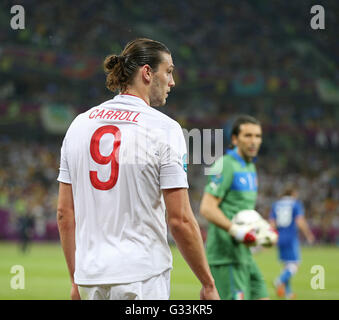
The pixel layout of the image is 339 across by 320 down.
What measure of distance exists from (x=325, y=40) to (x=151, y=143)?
28292mm

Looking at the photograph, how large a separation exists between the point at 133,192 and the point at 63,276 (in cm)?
1089

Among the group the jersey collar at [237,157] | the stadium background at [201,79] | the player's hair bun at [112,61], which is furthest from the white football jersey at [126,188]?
the stadium background at [201,79]

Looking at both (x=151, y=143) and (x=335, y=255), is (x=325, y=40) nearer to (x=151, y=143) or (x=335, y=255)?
(x=335, y=255)

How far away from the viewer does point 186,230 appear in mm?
2719

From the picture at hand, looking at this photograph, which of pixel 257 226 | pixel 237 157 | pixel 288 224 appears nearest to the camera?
pixel 257 226

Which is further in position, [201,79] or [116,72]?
[201,79]

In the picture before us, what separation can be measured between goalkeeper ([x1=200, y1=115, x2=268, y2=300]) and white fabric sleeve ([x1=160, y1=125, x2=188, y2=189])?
2682 millimetres

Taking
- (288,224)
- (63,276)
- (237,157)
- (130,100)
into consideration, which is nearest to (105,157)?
(130,100)

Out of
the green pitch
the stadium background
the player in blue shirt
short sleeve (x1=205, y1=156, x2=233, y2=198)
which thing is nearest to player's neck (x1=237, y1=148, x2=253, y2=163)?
short sleeve (x1=205, y1=156, x2=233, y2=198)

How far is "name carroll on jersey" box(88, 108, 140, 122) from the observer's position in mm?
2816

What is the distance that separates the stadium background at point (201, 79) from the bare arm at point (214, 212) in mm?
21787

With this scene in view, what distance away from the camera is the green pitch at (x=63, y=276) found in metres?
10.1

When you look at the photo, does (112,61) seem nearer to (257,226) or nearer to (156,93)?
(156,93)
